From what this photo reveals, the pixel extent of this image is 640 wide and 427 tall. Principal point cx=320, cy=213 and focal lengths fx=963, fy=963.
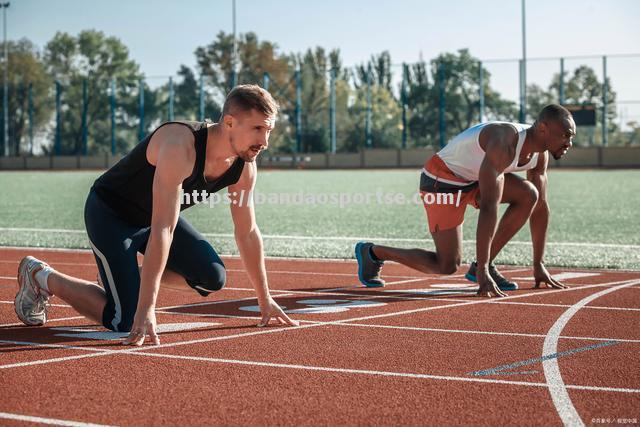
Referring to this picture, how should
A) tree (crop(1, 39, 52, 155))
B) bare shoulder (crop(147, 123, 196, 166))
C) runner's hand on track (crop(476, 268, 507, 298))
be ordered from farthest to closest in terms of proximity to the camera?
tree (crop(1, 39, 52, 155)), runner's hand on track (crop(476, 268, 507, 298)), bare shoulder (crop(147, 123, 196, 166))

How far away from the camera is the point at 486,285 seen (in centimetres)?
755

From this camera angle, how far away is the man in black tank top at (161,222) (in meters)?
5.16

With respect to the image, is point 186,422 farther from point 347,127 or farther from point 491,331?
point 347,127

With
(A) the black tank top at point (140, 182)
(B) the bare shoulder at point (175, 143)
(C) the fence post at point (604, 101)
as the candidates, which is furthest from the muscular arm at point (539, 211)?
(C) the fence post at point (604, 101)

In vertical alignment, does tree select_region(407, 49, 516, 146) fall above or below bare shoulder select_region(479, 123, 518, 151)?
above

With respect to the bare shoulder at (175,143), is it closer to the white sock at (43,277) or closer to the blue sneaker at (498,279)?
the white sock at (43,277)

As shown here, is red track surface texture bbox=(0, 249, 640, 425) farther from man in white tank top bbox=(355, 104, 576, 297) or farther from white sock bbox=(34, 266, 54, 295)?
man in white tank top bbox=(355, 104, 576, 297)

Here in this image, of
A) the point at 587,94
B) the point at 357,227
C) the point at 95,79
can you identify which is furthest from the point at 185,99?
the point at 357,227

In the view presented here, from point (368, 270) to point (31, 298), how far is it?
10.7ft

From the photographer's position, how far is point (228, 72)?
88125 mm

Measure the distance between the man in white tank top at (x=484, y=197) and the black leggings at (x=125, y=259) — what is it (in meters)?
2.49

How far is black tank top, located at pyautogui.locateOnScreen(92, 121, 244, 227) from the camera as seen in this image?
5340 mm

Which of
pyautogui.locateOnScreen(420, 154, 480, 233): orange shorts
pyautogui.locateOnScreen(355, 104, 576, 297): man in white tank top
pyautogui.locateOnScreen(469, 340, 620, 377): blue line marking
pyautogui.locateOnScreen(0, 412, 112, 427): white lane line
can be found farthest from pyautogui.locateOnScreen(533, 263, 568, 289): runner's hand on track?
pyautogui.locateOnScreen(0, 412, 112, 427): white lane line

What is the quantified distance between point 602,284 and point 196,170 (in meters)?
4.62
